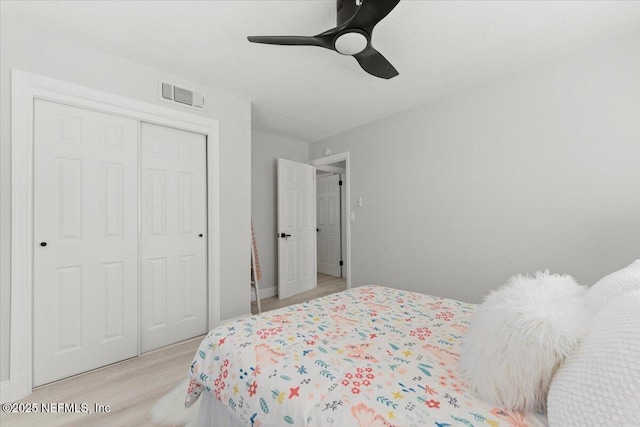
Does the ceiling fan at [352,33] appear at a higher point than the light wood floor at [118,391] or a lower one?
higher

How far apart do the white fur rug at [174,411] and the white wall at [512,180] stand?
8.19ft

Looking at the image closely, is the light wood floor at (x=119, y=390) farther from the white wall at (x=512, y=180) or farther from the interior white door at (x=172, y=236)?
the white wall at (x=512, y=180)

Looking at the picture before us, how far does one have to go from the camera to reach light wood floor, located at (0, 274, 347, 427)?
159 cm

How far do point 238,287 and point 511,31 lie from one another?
3.25 m

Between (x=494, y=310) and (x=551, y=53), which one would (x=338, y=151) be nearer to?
(x=551, y=53)

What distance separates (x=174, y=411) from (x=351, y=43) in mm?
2468

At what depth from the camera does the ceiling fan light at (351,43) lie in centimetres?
160

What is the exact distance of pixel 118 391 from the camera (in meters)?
1.87

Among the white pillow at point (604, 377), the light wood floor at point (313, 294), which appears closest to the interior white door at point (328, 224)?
the light wood floor at point (313, 294)

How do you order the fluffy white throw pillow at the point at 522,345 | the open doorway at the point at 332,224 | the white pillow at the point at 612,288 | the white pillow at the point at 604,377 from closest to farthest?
the white pillow at the point at 604,377 < the fluffy white throw pillow at the point at 522,345 < the white pillow at the point at 612,288 < the open doorway at the point at 332,224

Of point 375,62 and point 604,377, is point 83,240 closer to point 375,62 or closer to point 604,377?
point 375,62

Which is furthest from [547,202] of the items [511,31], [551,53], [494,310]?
[494,310]

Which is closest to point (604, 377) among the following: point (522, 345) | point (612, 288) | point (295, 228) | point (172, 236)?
point (522, 345)

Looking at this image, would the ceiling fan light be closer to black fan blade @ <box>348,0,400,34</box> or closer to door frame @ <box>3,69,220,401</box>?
black fan blade @ <box>348,0,400,34</box>
